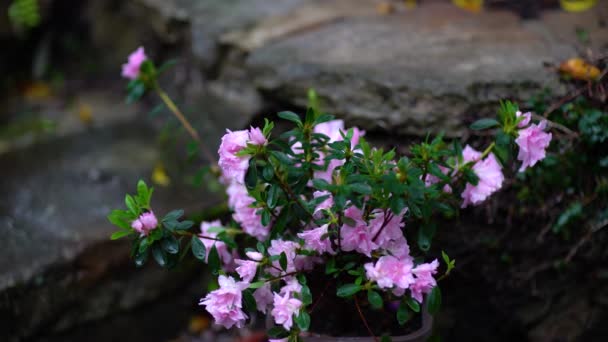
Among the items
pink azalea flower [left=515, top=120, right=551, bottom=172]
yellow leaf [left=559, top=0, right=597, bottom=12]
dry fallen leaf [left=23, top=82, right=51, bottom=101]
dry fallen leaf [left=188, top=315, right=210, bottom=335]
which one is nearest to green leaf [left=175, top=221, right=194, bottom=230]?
pink azalea flower [left=515, top=120, right=551, bottom=172]

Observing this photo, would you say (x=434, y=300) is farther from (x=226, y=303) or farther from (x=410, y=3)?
(x=410, y=3)

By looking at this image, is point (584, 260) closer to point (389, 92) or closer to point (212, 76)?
point (389, 92)

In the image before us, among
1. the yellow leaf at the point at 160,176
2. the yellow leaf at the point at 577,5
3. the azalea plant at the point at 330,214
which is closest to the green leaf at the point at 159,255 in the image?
the azalea plant at the point at 330,214

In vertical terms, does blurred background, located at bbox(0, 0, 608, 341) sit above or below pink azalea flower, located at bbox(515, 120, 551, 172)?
below

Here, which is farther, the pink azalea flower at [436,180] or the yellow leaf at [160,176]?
the yellow leaf at [160,176]

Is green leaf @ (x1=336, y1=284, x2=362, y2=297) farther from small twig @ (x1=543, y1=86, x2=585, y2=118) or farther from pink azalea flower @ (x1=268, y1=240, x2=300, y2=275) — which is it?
small twig @ (x1=543, y1=86, x2=585, y2=118)

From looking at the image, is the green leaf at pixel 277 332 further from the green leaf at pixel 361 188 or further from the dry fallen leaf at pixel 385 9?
the dry fallen leaf at pixel 385 9
